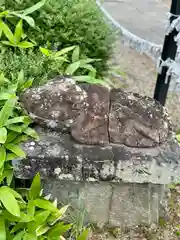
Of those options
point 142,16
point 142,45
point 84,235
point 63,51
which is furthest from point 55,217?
point 142,16

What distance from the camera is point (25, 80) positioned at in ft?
9.88

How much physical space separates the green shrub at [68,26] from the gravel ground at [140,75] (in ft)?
1.89

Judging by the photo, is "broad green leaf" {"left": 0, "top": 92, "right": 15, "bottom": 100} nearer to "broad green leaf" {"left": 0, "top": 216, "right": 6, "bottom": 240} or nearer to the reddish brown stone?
the reddish brown stone

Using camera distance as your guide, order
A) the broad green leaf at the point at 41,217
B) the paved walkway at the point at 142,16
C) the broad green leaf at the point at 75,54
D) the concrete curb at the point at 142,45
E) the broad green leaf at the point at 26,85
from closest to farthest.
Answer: the broad green leaf at the point at 41,217
the broad green leaf at the point at 26,85
the broad green leaf at the point at 75,54
the concrete curb at the point at 142,45
the paved walkway at the point at 142,16

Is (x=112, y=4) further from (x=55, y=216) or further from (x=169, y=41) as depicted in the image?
(x=55, y=216)

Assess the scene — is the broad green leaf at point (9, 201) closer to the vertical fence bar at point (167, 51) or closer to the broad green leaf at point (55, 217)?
the broad green leaf at point (55, 217)

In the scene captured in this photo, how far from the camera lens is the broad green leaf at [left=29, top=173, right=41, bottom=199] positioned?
2.45 meters

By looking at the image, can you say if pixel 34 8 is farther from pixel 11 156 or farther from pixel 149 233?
pixel 149 233

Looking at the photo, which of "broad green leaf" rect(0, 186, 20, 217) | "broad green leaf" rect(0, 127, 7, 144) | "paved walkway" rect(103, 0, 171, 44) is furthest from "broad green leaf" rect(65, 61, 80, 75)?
"paved walkway" rect(103, 0, 171, 44)

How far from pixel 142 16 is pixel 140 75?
1767 millimetres

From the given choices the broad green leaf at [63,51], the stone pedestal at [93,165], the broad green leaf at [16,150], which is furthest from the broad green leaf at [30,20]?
the broad green leaf at [16,150]

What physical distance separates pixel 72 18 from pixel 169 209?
1.73 metres

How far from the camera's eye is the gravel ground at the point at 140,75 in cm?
418

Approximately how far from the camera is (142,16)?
6012 mm
